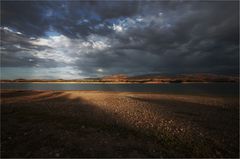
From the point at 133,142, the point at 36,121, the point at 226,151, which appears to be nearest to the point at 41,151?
the point at 133,142

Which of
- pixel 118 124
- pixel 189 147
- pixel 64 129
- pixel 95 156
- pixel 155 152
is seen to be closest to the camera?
pixel 95 156

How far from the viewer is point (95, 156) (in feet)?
22.1

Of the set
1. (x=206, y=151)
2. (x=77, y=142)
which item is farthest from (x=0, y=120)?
(x=206, y=151)

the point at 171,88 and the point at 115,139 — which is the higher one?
the point at 171,88

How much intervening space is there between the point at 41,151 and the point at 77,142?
1816mm

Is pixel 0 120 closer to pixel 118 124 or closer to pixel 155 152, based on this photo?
pixel 118 124

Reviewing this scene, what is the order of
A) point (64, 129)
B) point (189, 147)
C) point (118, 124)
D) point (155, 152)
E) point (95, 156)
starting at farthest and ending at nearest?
point (118, 124) → point (64, 129) → point (189, 147) → point (155, 152) → point (95, 156)

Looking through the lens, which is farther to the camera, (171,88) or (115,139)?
(171,88)

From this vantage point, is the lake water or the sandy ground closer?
the sandy ground

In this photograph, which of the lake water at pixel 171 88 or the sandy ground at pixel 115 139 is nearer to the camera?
the sandy ground at pixel 115 139

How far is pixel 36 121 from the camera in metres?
11.7

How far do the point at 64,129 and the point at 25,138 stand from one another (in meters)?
2.36

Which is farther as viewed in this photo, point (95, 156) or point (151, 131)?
point (151, 131)

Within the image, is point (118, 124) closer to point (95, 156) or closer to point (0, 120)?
point (95, 156)
